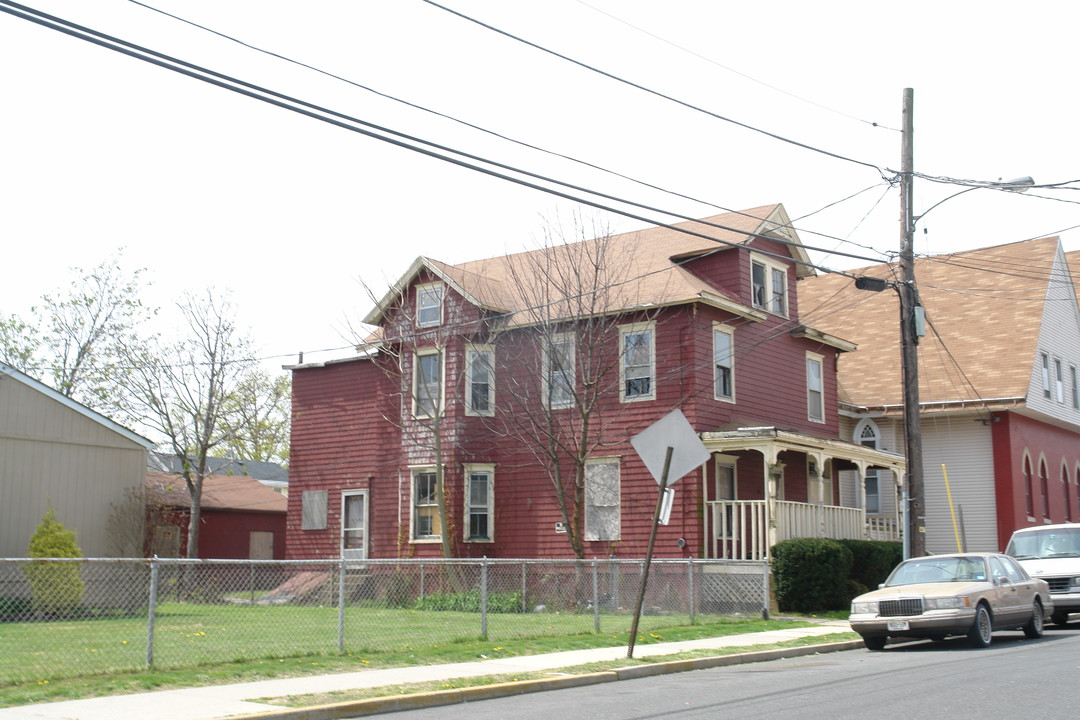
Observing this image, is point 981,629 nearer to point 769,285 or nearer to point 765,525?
point 765,525

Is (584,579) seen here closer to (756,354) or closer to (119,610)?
(756,354)

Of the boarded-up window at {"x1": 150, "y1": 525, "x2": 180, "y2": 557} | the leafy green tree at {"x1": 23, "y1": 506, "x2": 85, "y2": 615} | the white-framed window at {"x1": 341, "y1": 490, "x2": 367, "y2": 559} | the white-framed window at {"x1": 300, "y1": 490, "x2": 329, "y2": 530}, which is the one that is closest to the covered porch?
the white-framed window at {"x1": 341, "y1": 490, "x2": 367, "y2": 559}

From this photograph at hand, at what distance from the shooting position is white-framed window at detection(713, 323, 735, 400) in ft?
84.7

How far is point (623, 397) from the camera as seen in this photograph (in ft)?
85.0

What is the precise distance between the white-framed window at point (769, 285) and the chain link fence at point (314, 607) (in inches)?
305

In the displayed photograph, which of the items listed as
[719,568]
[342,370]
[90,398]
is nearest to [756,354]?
[719,568]

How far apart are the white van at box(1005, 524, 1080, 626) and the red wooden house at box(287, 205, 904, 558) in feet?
15.9

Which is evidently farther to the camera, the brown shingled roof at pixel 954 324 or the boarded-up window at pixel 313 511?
the brown shingled roof at pixel 954 324

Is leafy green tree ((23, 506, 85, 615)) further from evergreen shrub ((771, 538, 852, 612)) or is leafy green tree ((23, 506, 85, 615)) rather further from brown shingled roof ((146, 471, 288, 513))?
evergreen shrub ((771, 538, 852, 612))

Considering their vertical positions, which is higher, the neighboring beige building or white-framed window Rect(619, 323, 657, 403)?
white-framed window Rect(619, 323, 657, 403)

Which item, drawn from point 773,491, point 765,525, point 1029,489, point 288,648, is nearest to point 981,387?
point 1029,489

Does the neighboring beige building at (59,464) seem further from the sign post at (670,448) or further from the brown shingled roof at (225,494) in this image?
the sign post at (670,448)

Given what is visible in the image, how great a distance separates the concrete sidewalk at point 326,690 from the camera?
945 cm

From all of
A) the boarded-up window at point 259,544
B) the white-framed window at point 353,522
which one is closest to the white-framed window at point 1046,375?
the white-framed window at point 353,522
